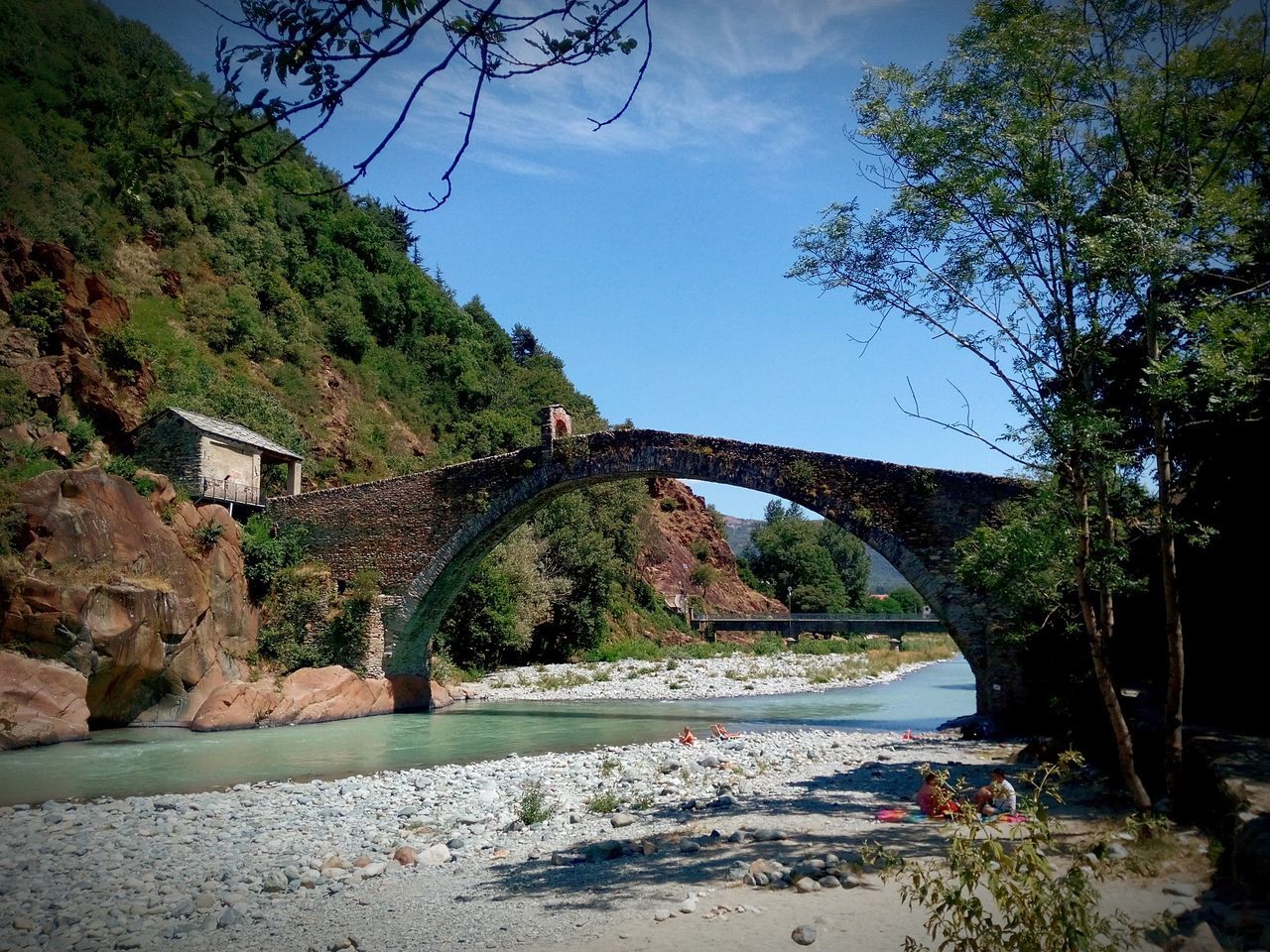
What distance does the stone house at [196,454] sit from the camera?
2008cm

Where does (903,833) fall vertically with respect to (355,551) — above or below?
below

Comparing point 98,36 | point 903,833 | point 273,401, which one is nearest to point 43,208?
point 273,401

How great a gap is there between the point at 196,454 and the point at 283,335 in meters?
15.2

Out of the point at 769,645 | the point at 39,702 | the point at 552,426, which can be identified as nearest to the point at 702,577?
the point at 769,645

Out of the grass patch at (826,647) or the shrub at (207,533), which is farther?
the grass patch at (826,647)

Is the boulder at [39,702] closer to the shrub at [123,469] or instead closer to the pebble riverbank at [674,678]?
the shrub at [123,469]

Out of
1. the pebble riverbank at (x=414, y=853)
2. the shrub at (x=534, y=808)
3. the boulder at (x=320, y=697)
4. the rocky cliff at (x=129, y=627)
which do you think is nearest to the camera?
the pebble riverbank at (x=414, y=853)

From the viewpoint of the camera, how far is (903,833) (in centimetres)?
662

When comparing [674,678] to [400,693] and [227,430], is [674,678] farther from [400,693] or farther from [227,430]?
[227,430]

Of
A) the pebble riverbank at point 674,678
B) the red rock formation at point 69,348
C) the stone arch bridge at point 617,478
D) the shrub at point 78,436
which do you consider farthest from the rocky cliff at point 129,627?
the pebble riverbank at point 674,678

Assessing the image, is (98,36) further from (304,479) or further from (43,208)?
(304,479)

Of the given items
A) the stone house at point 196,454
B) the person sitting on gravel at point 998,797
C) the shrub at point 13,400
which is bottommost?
the person sitting on gravel at point 998,797

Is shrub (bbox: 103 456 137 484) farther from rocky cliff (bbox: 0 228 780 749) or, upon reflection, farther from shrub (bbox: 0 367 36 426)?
shrub (bbox: 0 367 36 426)

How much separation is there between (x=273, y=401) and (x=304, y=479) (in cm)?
290
